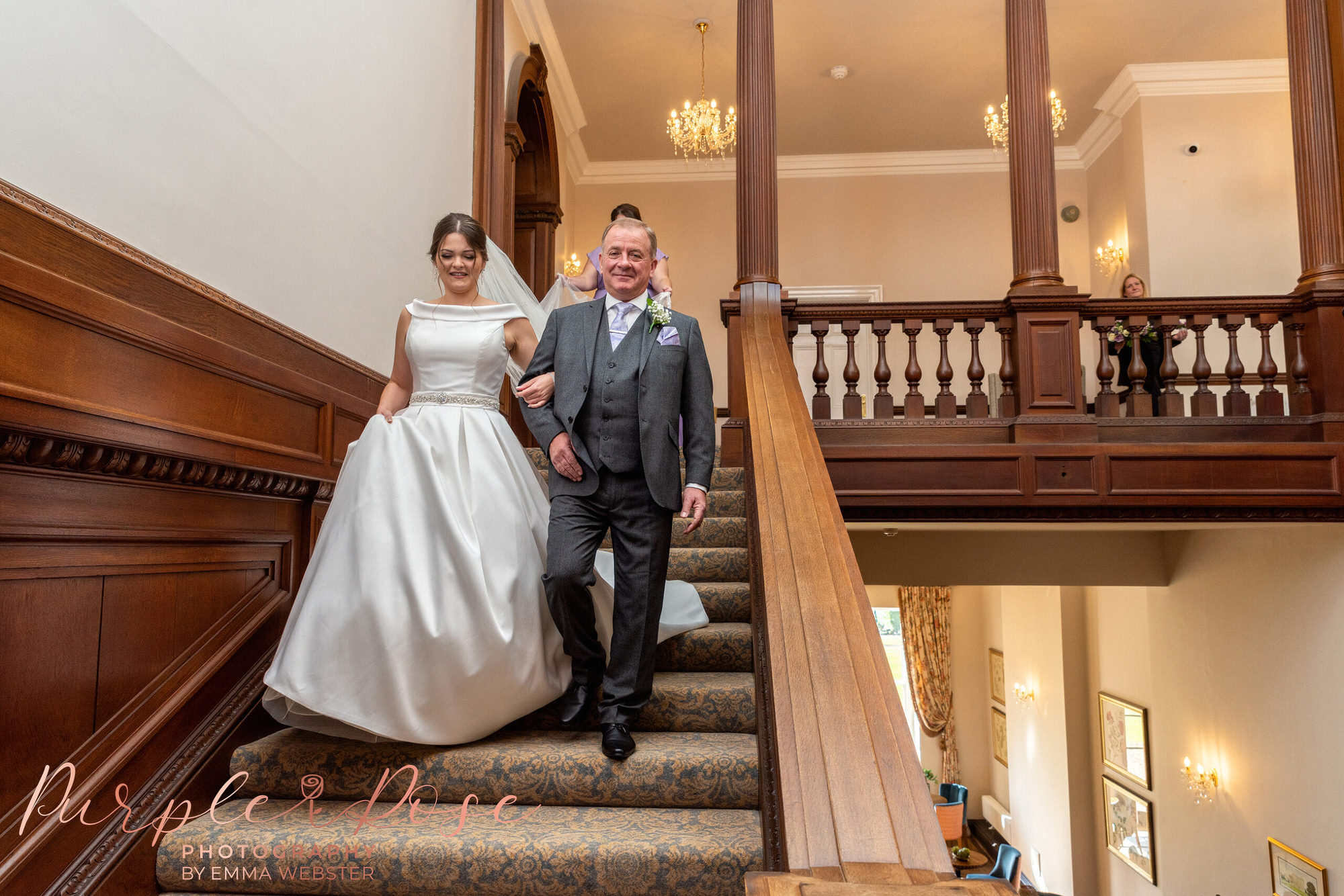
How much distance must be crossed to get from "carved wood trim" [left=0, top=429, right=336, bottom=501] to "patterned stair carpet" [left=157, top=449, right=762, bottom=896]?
720 millimetres

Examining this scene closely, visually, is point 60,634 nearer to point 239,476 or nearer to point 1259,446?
point 239,476

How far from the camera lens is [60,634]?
192 centimetres

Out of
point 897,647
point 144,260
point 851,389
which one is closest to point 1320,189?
point 851,389

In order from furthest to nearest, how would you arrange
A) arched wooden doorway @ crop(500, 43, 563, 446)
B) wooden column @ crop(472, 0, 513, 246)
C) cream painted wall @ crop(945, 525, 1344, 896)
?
1. arched wooden doorway @ crop(500, 43, 563, 446)
2. wooden column @ crop(472, 0, 513, 246)
3. cream painted wall @ crop(945, 525, 1344, 896)

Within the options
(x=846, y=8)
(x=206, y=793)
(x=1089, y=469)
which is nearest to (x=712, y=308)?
(x=846, y=8)

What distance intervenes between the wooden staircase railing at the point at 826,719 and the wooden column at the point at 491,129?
146 inches

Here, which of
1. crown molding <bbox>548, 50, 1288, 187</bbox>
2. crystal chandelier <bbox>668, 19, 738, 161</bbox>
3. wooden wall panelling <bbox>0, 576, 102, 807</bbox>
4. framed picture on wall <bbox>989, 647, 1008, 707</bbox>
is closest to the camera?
wooden wall panelling <bbox>0, 576, 102, 807</bbox>

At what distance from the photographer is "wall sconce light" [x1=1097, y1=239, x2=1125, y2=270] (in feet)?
29.0

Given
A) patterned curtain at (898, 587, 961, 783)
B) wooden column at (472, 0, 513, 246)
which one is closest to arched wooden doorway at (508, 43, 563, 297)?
wooden column at (472, 0, 513, 246)

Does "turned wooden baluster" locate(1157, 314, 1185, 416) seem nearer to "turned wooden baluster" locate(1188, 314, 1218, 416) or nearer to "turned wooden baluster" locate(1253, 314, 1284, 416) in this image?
"turned wooden baluster" locate(1188, 314, 1218, 416)

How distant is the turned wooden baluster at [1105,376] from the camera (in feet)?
16.4

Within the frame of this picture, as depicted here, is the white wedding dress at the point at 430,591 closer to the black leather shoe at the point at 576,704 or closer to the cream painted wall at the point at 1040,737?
the black leather shoe at the point at 576,704

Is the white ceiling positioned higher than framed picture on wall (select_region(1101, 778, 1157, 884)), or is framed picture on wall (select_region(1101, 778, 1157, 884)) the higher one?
the white ceiling

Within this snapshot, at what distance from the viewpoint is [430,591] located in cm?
223
